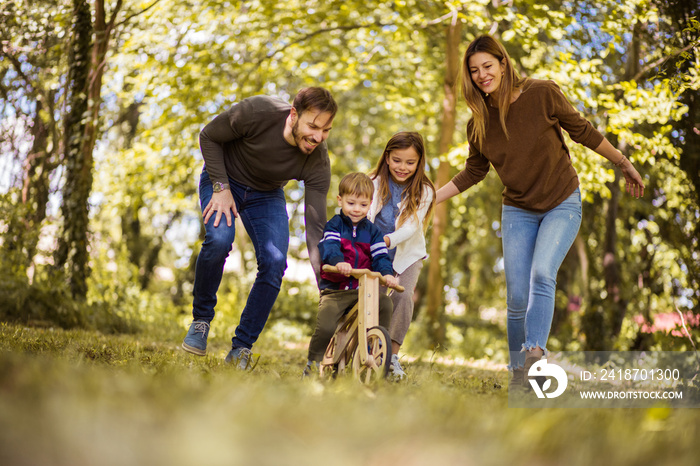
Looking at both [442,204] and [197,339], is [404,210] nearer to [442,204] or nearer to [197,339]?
[197,339]

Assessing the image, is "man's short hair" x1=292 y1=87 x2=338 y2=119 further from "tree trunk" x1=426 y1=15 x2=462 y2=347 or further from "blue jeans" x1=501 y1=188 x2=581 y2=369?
"tree trunk" x1=426 y1=15 x2=462 y2=347

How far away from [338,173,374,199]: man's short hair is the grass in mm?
1628

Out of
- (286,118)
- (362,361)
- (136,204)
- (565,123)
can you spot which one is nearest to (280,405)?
(362,361)

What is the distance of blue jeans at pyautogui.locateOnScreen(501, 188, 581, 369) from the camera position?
322cm

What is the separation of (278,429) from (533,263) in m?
2.21

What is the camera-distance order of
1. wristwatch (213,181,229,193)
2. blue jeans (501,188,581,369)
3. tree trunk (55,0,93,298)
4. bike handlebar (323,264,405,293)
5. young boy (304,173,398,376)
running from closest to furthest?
bike handlebar (323,264,405,293) < blue jeans (501,188,581,369) < young boy (304,173,398,376) < wristwatch (213,181,229,193) < tree trunk (55,0,93,298)

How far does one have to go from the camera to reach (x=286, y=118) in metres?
3.62

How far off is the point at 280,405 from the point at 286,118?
7.53 ft

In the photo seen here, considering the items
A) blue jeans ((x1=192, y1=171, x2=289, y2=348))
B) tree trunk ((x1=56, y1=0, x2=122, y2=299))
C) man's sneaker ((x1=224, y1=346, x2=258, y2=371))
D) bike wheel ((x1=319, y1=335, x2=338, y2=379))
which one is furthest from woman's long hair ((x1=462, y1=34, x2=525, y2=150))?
tree trunk ((x1=56, y1=0, x2=122, y2=299))

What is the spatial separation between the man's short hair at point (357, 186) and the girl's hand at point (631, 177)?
152 cm

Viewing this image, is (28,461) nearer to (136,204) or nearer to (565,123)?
(565,123)

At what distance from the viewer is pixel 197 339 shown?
3539mm

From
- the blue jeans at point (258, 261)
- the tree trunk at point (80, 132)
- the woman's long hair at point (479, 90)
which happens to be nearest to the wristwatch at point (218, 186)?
the blue jeans at point (258, 261)

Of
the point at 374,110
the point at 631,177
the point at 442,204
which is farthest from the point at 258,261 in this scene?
the point at 374,110
